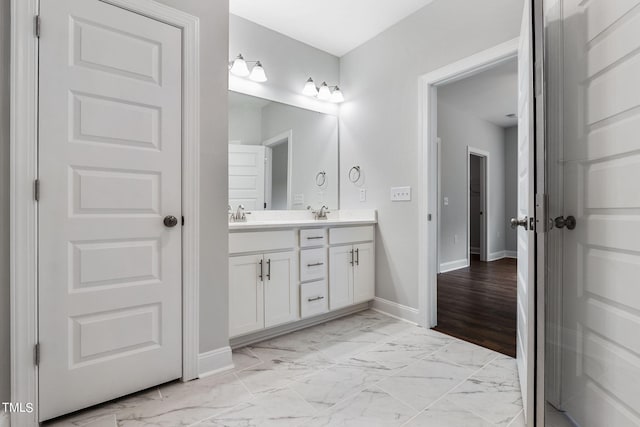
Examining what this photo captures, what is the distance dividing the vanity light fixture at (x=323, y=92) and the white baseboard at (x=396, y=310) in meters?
1.96

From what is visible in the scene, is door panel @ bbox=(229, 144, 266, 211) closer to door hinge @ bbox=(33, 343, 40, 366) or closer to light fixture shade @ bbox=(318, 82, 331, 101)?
light fixture shade @ bbox=(318, 82, 331, 101)

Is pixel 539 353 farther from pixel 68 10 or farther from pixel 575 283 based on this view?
pixel 68 10

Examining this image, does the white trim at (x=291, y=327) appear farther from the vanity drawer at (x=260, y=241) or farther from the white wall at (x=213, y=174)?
the vanity drawer at (x=260, y=241)

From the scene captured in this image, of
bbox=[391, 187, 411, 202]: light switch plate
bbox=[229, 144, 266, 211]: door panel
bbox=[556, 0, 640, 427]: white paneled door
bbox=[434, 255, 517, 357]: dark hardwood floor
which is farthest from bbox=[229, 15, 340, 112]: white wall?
bbox=[434, 255, 517, 357]: dark hardwood floor

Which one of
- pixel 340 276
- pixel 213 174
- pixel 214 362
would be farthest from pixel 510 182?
pixel 214 362

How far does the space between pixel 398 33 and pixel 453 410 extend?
271 cm

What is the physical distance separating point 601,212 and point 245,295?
1856 millimetres

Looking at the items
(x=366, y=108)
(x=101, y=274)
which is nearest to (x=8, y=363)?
(x=101, y=274)

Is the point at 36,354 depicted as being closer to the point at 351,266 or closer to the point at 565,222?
the point at 351,266

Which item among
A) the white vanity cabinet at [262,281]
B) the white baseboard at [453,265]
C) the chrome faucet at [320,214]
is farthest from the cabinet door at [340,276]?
the white baseboard at [453,265]

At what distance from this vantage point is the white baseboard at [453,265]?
181 inches

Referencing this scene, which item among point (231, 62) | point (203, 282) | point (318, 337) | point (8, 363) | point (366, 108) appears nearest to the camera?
point (8, 363)

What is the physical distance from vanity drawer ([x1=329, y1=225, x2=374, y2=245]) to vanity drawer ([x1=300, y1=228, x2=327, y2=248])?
74mm

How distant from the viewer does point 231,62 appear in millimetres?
2512
